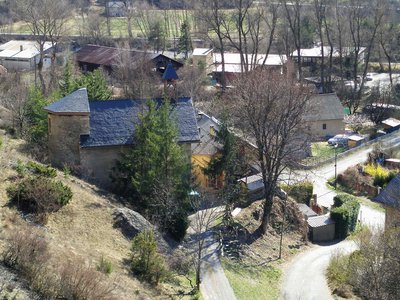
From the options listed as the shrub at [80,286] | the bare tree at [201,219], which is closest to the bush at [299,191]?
the bare tree at [201,219]

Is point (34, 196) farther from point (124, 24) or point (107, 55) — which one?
point (124, 24)

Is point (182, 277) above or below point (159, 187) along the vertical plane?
below

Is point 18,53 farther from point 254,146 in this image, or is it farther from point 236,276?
point 236,276

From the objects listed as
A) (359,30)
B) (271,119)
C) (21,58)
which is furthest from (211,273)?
(21,58)

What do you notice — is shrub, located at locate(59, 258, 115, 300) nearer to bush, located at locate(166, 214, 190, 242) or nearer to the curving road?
bush, located at locate(166, 214, 190, 242)

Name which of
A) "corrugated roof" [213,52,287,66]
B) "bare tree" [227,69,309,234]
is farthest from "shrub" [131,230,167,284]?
"corrugated roof" [213,52,287,66]

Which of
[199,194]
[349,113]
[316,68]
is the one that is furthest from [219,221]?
[316,68]
